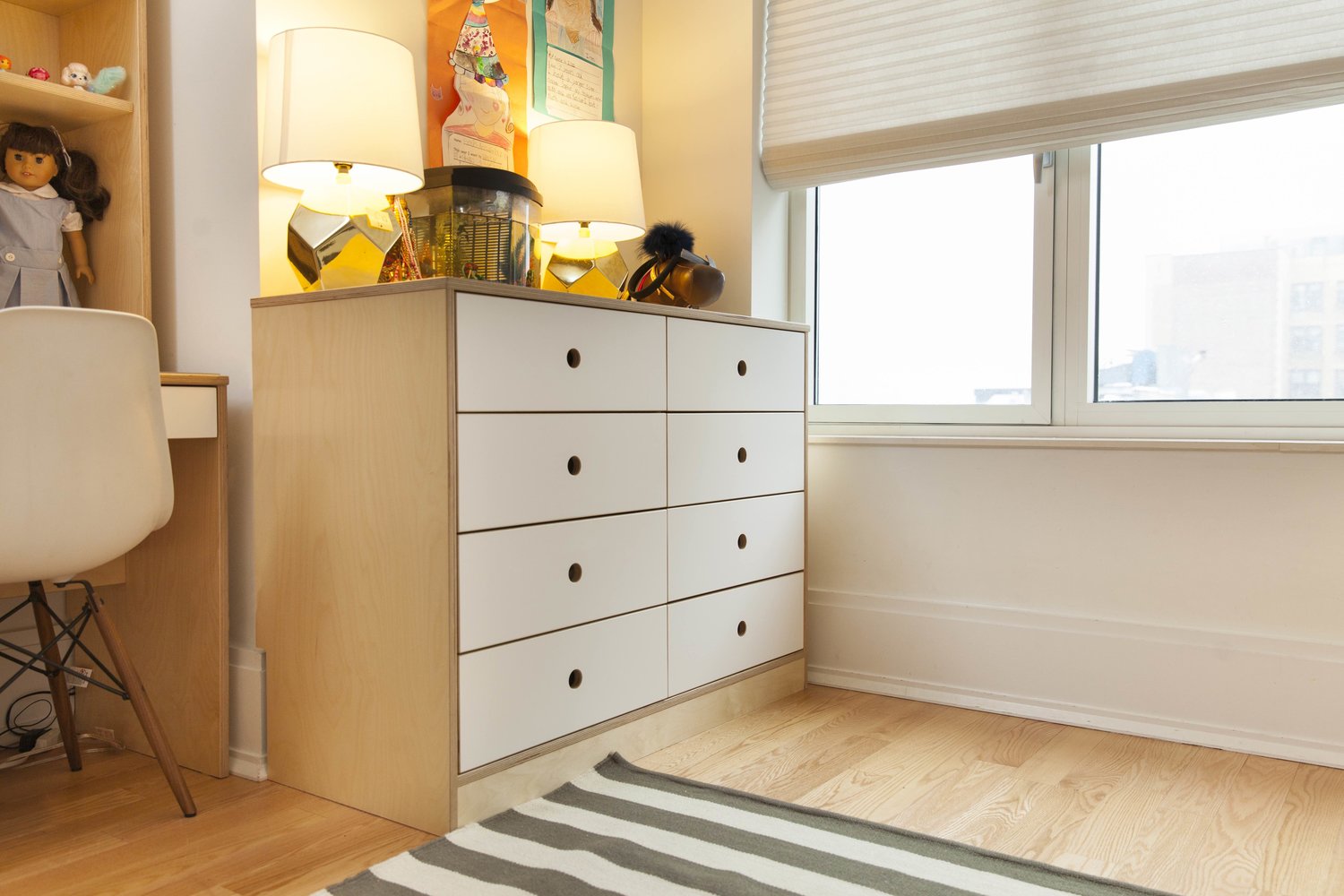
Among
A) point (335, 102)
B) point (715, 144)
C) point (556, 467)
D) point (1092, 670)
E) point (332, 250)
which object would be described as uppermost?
point (715, 144)

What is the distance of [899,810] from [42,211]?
77.4 inches

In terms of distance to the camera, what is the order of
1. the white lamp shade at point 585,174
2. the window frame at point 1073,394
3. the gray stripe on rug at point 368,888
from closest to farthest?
1. the gray stripe on rug at point 368,888
2. the window frame at point 1073,394
3. the white lamp shade at point 585,174

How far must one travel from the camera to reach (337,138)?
5.47ft

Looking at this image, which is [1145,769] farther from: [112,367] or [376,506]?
[112,367]

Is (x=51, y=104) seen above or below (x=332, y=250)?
above

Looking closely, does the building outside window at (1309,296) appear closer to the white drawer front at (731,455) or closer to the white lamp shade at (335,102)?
the white drawer front at (731,455)

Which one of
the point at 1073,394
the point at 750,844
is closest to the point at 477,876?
the point at 750,844

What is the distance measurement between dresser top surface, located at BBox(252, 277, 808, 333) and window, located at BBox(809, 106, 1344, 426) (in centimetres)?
78

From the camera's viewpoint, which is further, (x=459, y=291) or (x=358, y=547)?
(x=358, y=547)

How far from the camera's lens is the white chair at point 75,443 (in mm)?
1449

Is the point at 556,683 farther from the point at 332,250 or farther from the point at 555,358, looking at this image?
the point at 332,250

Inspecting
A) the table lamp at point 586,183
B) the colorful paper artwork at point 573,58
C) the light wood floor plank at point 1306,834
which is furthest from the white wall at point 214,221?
the light wood floor plank at point 1306,834

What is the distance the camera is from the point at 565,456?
5.94ft

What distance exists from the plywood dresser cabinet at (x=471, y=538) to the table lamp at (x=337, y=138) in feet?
0.41
